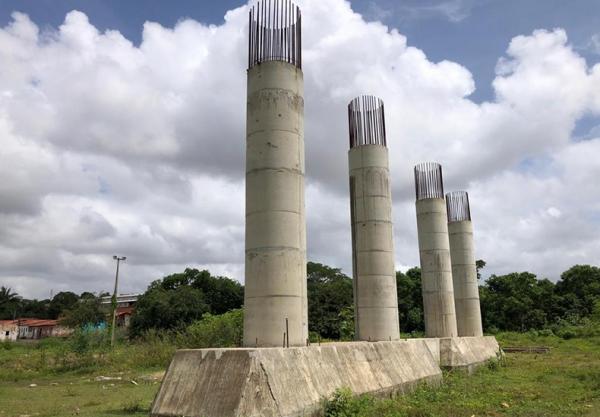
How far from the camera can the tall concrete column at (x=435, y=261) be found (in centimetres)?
2316

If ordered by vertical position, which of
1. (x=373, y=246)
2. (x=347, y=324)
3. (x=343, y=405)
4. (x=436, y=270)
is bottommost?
(x=343, y=405)

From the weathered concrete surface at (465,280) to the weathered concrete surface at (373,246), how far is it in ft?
38.5

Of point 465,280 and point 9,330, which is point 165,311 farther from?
point 9,330

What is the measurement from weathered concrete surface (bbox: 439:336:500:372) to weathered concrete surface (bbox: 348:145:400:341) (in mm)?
3698

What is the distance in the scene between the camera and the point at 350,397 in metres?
9.34

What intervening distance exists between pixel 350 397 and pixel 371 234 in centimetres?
791

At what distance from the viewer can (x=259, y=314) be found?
32.2 feet

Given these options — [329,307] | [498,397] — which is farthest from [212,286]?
[498,397]

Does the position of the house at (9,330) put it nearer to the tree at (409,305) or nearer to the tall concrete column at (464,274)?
the tree at (409,305)

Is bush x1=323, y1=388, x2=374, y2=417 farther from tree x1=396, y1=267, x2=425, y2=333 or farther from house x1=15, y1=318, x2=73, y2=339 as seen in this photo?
house x1=15, y1=318, x2=73, y2=339

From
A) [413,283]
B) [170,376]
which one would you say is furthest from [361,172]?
[413,283]

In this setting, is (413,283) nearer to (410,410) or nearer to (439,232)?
(439,232)

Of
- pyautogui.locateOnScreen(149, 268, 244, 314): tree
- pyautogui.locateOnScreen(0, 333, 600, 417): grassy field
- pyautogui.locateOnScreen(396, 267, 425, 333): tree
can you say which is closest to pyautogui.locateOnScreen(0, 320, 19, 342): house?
pyautogui.locateOnScreen(149, 268, 244, 314): tree

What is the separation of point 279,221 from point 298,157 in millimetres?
1567
